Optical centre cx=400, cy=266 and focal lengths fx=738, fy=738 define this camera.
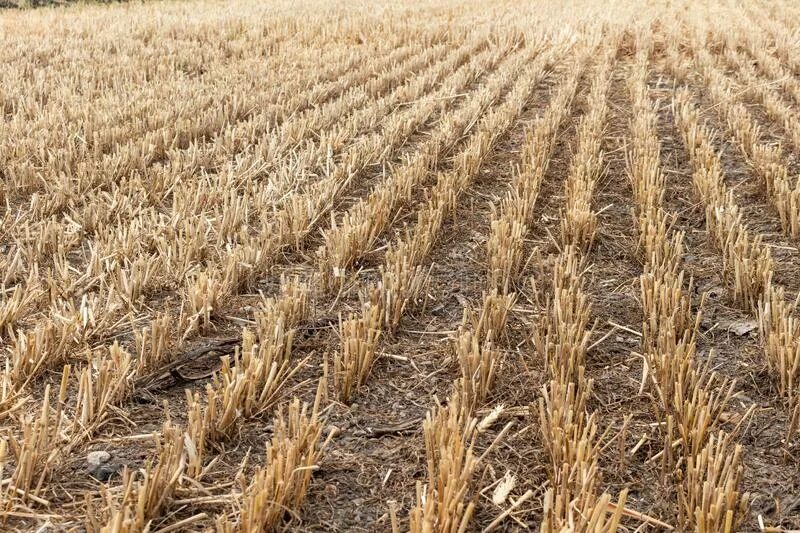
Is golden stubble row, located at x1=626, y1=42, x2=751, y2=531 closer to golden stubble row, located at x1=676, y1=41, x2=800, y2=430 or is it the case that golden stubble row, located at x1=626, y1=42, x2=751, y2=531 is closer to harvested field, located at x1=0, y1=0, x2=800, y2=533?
harvested field, located at x1=0, y1=0, x2=800, y2=533

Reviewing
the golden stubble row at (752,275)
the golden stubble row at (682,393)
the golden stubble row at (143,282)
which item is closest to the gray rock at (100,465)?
the golden stubble row at (143,282)

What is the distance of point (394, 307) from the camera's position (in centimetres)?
304

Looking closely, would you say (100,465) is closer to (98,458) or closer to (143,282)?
(98,458)

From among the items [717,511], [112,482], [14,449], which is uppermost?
[717,511]

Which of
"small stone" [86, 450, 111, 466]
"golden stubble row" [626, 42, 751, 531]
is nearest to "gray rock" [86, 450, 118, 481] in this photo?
"small stone" [86, 450, 111, 466]

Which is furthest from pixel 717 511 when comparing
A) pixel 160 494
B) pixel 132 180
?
pixel 132 180

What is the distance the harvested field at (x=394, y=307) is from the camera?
1.97 metres

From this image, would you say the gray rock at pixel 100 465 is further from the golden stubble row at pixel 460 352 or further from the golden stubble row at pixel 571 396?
the golden stubble row at pixel 571 396

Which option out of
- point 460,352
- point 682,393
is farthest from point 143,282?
point 682,393

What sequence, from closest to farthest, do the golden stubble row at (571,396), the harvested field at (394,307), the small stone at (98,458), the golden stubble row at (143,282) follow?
the golden stubble row at (571,396), the harvested field at (394,307), the small stone at (98,458), the golden stubble row at (143,282)

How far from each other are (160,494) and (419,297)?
164 cm

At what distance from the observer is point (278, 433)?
1999 millimetres

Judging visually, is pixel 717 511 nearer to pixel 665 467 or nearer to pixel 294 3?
pixel 665 467

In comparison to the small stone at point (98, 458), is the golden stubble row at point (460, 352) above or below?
above
